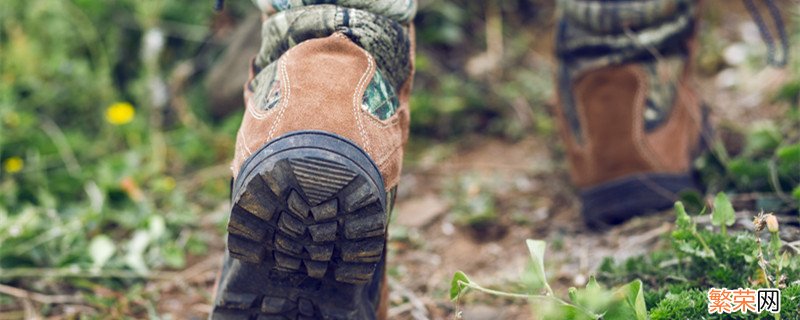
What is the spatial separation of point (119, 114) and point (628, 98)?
139 centimetres

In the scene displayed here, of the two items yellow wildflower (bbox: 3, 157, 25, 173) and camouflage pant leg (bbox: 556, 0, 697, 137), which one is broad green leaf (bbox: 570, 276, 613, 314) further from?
yellow wildflower (bbox: 3, 157, 25, 173)

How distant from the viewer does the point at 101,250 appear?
172 cm

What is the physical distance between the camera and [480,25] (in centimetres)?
285

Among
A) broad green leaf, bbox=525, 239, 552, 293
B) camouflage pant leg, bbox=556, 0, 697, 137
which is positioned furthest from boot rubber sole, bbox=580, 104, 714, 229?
broad green leaf, bbox=525, 239, 552, 293

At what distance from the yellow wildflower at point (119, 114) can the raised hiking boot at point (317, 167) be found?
124 cm

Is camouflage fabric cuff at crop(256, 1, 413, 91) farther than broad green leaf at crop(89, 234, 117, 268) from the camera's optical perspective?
No

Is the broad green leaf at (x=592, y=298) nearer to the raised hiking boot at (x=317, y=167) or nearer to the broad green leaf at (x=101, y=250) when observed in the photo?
the raised hiking boot at (x=317, y=167)

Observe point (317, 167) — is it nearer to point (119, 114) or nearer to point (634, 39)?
point (634, 39)

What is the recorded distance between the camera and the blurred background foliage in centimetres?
174

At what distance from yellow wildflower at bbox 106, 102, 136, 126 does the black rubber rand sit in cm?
135

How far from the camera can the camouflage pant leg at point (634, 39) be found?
67.9 inches

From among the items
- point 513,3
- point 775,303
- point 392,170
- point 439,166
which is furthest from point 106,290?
point 513,3

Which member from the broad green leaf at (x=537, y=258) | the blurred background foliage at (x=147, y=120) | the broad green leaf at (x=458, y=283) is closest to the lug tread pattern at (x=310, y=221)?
the broad green leaf at (x=458, y=283)

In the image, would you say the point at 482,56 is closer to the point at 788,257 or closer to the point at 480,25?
the point at 480,25
